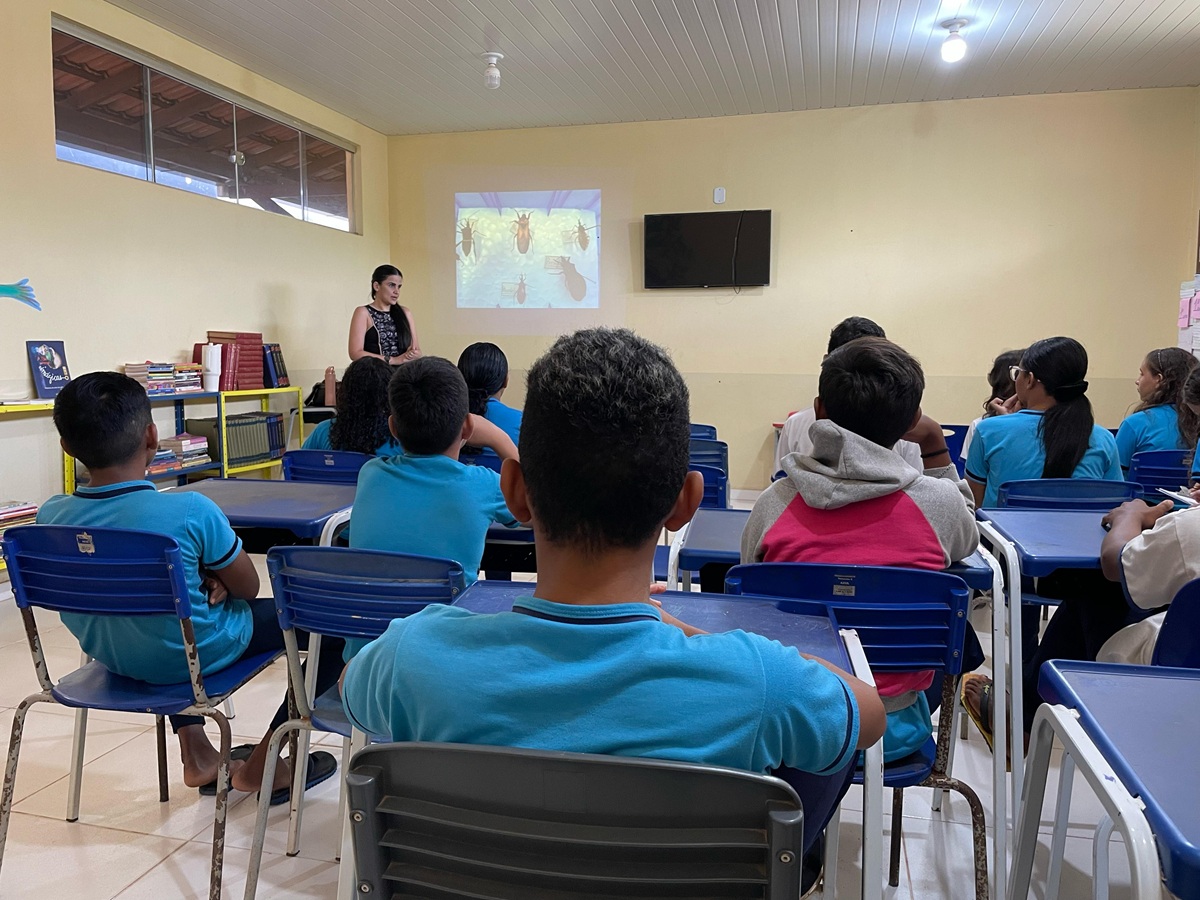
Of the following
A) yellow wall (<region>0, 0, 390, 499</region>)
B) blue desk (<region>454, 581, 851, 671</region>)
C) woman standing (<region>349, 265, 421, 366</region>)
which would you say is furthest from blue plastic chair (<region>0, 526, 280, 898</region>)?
woman standing (<region>349, 265, 421, 366</region>)

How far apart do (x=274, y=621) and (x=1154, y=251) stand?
647 cm

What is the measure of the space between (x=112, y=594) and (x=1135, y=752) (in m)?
1.75

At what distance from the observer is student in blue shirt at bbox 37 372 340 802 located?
1.81 metres

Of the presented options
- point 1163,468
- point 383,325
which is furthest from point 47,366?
point 1163,468

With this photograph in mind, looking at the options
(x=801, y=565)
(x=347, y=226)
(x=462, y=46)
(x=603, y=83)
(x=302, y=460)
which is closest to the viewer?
(x=801, y=565)

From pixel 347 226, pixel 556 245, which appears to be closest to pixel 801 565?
pixel 556 245

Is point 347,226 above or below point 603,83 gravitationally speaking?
below

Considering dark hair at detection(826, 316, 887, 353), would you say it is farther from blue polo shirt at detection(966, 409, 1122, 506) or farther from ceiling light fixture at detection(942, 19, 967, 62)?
ceiling light fixture at detection(942, 19, 967, 62)

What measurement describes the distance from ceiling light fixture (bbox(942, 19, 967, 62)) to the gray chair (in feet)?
17.2

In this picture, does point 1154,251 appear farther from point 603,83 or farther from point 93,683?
point 93,683

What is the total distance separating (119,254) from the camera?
4605mm

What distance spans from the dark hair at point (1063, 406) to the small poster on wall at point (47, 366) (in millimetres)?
4277

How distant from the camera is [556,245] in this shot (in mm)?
7020

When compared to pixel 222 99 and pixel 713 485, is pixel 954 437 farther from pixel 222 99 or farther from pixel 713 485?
pixel 222 99
